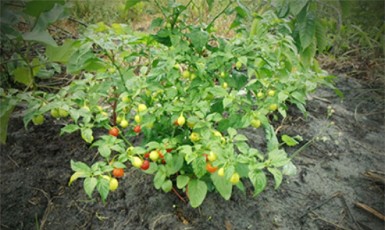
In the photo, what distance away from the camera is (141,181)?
4.87ft

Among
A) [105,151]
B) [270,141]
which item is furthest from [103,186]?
[270,141]

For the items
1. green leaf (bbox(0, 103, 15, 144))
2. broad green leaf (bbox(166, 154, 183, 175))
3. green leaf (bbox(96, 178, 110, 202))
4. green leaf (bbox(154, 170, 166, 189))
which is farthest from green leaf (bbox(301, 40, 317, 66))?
green leaf (bbox(0, 103, 15, 144))

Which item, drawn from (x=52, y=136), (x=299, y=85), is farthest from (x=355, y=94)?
(x=52, y=136)

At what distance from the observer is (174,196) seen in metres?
1.41

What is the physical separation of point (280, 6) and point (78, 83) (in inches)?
35.4

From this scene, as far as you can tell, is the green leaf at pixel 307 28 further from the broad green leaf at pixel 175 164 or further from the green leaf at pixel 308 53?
the broad green leaf at pixel 175 164

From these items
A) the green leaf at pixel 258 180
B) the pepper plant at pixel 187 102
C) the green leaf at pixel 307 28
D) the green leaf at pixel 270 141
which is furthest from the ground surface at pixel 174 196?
the green leaf at pixel 307 28

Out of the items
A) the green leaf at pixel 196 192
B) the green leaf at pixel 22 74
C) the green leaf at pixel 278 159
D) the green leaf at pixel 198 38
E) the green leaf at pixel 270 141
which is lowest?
the green leaf at pixel 196 192

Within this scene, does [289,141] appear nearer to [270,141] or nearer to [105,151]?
[270,141]

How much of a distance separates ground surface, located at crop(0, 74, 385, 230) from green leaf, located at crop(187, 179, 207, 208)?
0.18 m

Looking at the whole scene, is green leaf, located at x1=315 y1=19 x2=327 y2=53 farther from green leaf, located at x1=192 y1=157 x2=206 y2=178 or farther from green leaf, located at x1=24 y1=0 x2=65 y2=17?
green leaf, located at x1=24 y1=0 x2=65 y2=17

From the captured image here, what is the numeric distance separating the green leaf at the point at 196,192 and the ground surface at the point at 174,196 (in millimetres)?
183

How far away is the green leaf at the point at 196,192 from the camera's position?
3.84 ft

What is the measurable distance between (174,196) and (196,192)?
0.82 feet
